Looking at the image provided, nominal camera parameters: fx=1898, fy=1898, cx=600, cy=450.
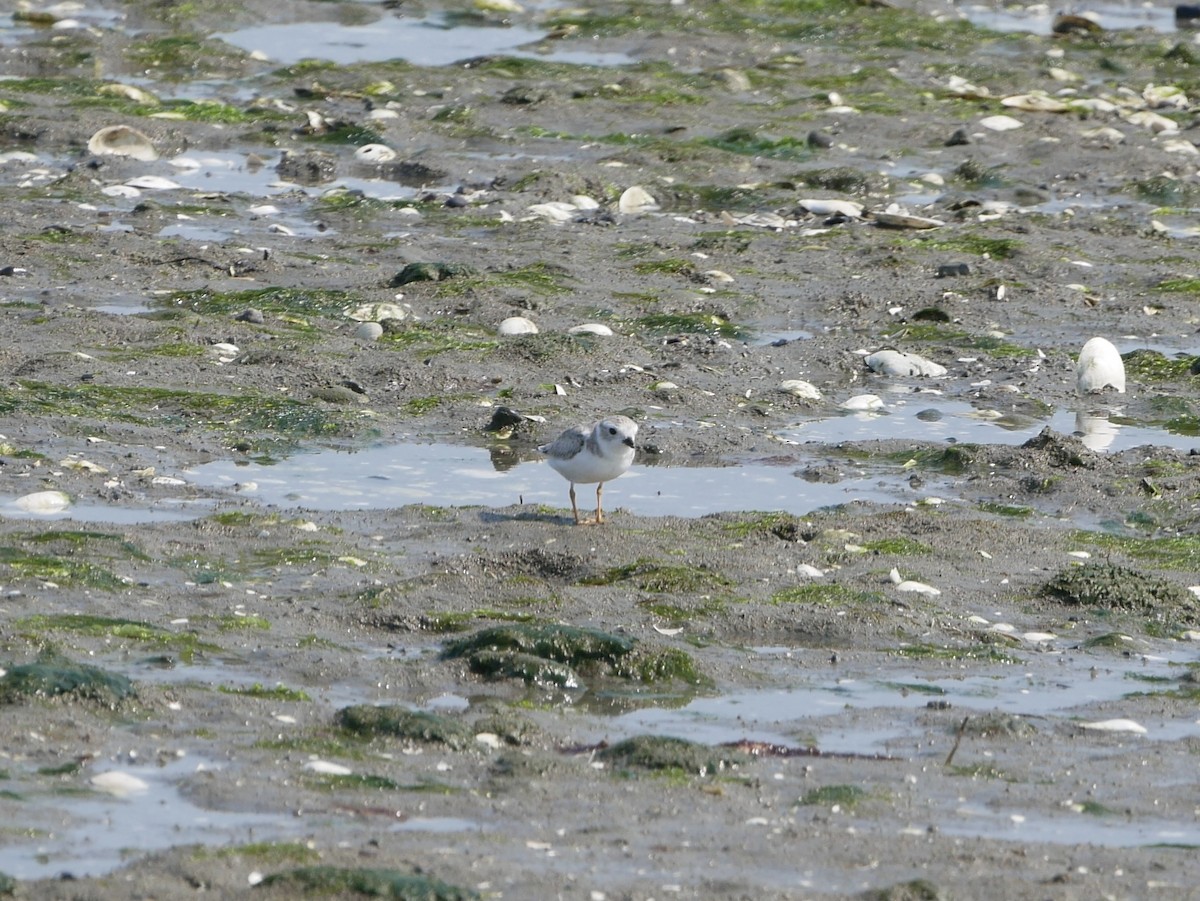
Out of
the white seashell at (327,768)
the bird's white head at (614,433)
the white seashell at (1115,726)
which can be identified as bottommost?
the white seashell at (1115,726)

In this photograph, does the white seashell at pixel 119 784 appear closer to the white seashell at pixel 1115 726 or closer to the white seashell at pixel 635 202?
the white seashell at pixel 1115 726

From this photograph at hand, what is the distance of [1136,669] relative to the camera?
6402 mm

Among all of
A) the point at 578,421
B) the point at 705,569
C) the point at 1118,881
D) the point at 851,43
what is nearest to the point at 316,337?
the point at 578,421

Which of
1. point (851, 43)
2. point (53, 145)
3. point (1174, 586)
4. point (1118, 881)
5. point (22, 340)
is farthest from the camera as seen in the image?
point (851, 43)

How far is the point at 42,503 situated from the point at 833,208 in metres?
7.73

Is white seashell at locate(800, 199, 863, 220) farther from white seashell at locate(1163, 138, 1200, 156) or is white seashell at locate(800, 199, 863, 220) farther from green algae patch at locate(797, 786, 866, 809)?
green algae patch at locate(797, 786, 866, 809)

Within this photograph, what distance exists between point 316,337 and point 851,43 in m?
12.5

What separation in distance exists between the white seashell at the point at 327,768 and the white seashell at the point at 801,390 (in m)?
5.24

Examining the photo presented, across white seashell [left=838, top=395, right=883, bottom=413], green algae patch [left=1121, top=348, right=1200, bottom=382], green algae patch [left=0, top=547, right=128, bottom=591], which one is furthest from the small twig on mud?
green algae patch [left=1121, top=348, right=1200, bottom=382]


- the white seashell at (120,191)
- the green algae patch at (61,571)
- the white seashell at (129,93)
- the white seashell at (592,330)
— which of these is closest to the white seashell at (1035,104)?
the white seashell at (129,93)

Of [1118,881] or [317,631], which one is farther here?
[317,631]

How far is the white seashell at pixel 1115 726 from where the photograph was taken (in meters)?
5.77

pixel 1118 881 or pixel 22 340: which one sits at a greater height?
pixel 1118 881

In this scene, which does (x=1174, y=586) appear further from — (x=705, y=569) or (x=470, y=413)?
(x=470, y=413)
